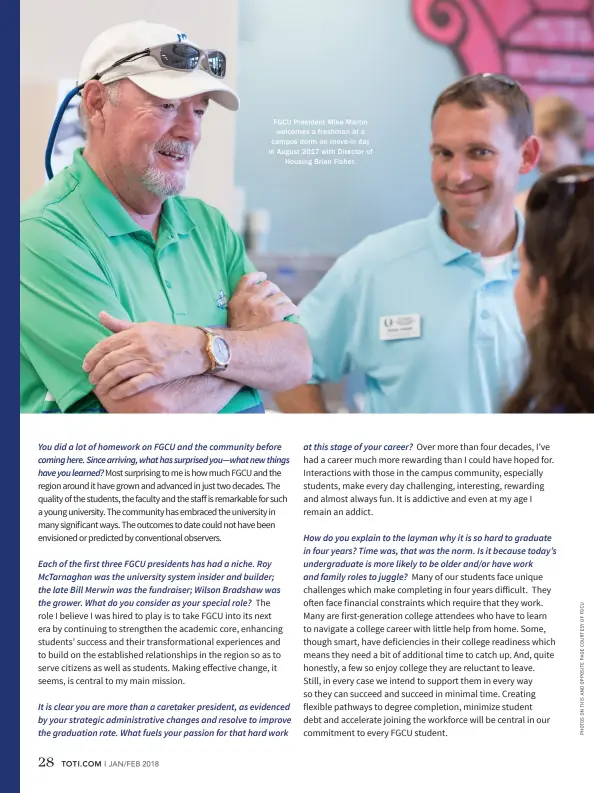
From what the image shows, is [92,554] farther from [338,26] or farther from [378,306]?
[338,26]

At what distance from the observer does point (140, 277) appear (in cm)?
192

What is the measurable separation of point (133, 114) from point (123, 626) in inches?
42.8

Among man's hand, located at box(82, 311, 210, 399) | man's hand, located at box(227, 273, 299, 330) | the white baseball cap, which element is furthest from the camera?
man's hand, located at box(227, 273, 299, 330)

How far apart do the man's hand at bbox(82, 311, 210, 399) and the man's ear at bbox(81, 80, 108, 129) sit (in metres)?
0.42

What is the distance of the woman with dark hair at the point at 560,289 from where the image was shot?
206cm

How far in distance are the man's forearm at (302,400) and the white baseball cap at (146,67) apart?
665mm

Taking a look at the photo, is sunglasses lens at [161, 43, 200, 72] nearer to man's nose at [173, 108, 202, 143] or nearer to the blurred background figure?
man's nose at [173, 108, 202, 143]

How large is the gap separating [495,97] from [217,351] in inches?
34.6

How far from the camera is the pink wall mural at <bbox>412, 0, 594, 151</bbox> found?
212cm

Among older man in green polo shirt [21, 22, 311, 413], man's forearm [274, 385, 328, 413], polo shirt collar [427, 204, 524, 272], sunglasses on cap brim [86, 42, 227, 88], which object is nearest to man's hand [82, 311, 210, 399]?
older man in green polo shirt [21, 22, 311, 413]

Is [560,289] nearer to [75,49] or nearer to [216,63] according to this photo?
[216,63]

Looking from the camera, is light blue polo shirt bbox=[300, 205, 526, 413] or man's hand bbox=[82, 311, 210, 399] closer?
man's hand bbox=[82, 311, 210, 399]

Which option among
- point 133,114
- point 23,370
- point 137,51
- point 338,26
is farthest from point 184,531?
point 338,26

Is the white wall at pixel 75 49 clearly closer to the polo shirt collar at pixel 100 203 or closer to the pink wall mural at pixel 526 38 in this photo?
the polo shirt collar at pixel 100 203
